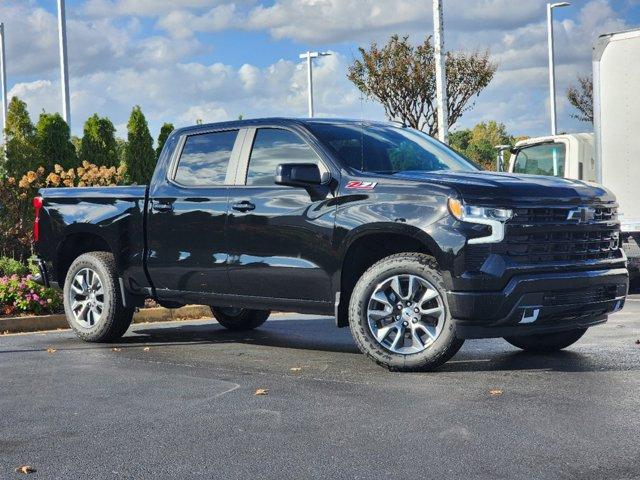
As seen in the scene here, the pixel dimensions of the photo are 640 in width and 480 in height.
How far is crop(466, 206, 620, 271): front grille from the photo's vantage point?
729 centimetres

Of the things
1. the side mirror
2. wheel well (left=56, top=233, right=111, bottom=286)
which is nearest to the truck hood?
the side mirror

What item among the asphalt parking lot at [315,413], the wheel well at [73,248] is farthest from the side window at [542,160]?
the wheel well at [73,248]

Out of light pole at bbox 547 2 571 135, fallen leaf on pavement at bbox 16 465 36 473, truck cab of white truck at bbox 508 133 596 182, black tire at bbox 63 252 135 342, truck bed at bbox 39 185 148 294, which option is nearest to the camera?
fallen leaf on pavement at bbox 16 465 36 473

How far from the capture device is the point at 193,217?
9000 mm

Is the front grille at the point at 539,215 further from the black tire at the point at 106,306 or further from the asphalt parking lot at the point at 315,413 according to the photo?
the black tire at the point at 106,306

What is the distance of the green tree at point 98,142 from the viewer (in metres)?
25.3

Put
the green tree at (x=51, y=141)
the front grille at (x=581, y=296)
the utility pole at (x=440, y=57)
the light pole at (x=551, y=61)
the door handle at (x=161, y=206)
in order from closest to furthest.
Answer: the front grille at (x=581, y=296) → the door handle at (x=161, y=206) → the utility pole at (x=440, y=57) → the green tree at (x=51, y=141) → the light pole at (x=551, y=61)

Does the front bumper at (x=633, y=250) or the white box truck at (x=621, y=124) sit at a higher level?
the white box truck at (x=621, y=124)

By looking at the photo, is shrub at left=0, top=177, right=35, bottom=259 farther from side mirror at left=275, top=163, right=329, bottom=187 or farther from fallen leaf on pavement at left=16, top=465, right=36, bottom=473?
fallen leaf on pavement at left=16, top=465, right=36, bottom=473

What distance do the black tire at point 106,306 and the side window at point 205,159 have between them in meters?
1.20

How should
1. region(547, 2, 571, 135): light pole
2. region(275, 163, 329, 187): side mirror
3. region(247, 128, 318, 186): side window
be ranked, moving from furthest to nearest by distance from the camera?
1. region(547, 2, 571, 135): light pole
2. region(247, 128, 318, 186): side window
3. region(275, 163, 329, 187): side mirror

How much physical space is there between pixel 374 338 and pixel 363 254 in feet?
2.28

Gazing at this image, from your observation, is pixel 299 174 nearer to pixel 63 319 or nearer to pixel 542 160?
pixel 63 319

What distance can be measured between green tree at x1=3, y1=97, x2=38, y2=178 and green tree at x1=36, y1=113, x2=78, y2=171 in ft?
0.62
